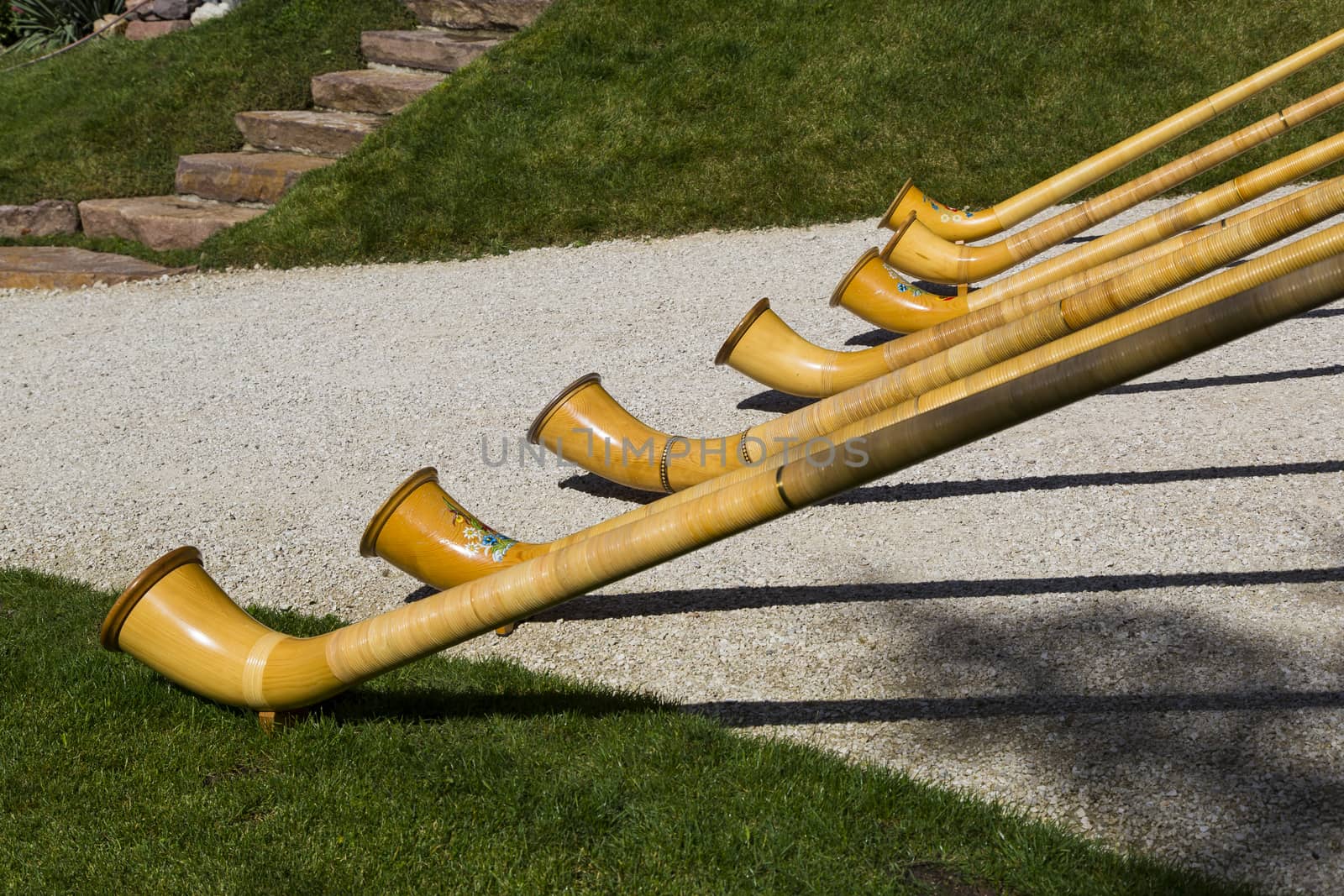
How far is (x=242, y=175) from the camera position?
26.4 ft

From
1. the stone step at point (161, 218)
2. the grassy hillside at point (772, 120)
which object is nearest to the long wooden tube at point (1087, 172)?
the grassy hillside at point (772, 120)

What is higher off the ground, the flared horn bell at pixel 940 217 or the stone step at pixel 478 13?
the stone step at pixel 478 13

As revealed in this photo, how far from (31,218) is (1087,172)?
7.44 meters

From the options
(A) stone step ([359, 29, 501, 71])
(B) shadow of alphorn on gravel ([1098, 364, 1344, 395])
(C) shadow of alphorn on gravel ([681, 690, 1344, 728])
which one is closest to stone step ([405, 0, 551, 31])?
(A) stone step ([359, 29, 501, 71])

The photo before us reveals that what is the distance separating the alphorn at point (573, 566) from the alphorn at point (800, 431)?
9.2 inches

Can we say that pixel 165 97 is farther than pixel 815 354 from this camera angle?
Yes

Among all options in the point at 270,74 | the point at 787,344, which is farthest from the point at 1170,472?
the point at 270,74

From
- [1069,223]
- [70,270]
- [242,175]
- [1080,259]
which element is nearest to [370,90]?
[242,175]

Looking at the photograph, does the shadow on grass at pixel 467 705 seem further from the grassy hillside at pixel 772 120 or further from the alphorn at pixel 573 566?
the grassy hillside at pixel 772 120

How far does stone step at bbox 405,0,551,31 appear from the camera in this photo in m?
9.00

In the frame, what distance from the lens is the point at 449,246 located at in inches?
286

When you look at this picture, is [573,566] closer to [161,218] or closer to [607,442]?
[607,442]

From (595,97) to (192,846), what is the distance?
263 inches

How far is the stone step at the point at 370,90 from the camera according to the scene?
27.7ft
